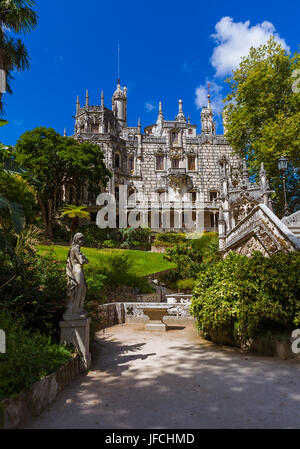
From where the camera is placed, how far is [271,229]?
33.4 feet

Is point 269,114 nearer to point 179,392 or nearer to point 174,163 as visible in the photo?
point 174,163

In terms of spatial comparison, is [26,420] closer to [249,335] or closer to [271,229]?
[249,335]

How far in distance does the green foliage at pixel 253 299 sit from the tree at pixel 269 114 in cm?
1704

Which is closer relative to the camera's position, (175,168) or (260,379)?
(260,379)

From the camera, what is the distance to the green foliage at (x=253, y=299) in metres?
6.44

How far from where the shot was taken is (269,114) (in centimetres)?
2472

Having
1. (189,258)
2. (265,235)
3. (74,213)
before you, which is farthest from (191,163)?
(265,235)

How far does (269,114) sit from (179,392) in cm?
2506

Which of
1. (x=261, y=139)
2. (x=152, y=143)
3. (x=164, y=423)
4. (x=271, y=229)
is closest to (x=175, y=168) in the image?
(x=152, y=143)

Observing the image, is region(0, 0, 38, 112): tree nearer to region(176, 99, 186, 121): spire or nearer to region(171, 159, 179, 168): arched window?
region(171, 159, 179, 168): arched window

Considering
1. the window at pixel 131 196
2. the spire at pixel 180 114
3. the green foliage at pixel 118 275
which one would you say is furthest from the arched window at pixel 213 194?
the green foliage at pixel 118 275

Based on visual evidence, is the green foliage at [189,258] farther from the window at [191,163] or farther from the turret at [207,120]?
the turret at [207,120]

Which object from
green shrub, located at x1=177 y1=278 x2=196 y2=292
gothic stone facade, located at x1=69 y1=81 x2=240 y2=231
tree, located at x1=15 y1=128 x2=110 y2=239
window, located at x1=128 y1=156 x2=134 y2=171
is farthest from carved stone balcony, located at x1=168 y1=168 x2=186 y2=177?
green shrub, located at x1=177 y1=278 x2=196 y2=292

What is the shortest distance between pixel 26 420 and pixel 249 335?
16.1 ft
